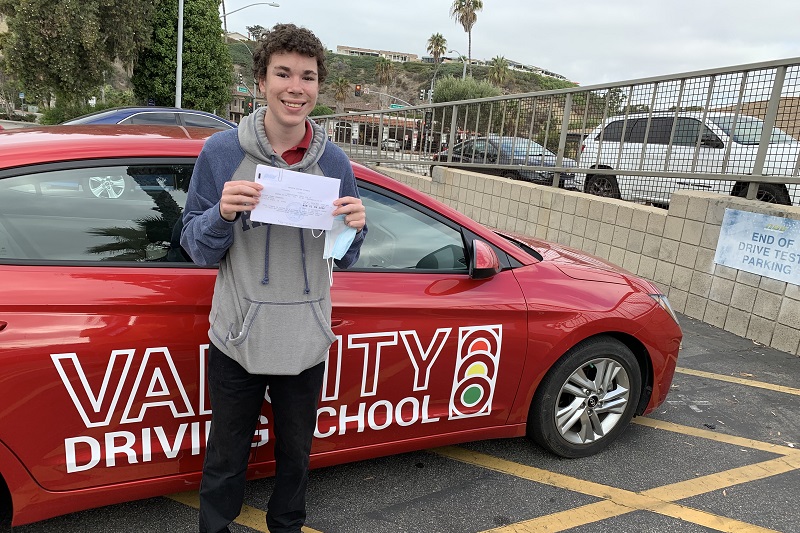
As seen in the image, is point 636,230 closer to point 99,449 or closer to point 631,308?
point 631,308

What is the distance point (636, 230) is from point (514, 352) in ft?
13.2

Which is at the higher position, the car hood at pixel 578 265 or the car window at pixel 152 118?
the car window at pixel 152 118

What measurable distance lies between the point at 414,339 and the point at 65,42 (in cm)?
2067

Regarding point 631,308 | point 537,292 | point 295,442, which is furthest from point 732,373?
point 295,442

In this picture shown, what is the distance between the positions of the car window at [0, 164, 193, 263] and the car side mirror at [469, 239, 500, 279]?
118 centimetres

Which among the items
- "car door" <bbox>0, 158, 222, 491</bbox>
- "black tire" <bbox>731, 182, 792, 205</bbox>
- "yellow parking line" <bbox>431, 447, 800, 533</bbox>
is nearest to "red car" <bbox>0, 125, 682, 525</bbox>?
"car door" <bbox>0, 158, 222, 491</bbox>

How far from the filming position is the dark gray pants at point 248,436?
5.95 ft

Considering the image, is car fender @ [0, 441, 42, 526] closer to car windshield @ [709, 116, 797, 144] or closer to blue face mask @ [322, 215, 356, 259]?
blue face mask @ [322, 215, 356, 259]

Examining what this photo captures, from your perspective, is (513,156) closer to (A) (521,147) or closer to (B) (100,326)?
(A) (521,147)

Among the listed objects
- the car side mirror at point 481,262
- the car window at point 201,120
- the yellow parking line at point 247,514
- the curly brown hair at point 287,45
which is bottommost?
the yellow parking line at point 247,514

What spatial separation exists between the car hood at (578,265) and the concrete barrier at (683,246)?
2.40 metres

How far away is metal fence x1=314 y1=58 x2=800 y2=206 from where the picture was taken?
193 inches

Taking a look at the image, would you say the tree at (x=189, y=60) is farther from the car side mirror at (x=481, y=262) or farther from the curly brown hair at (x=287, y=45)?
the curly brown hair at (x=287, y=45)

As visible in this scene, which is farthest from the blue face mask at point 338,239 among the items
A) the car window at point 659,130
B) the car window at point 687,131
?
the car window at point 659,130
